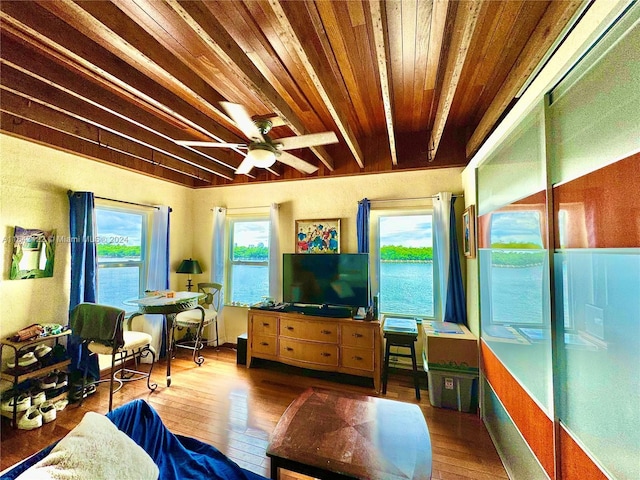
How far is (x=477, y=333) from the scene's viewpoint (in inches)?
94.4

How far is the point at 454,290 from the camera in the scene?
9.36 ft

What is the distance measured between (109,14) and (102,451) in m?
1.97

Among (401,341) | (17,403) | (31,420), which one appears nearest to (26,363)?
(17,403)

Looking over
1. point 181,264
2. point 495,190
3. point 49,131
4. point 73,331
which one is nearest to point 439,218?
point 495,190

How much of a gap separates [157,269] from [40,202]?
1421 mm

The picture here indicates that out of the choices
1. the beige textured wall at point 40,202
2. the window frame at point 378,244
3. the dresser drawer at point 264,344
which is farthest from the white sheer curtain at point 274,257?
the beige textured wall at point 40,202

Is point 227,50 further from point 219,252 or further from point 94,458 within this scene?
point 219,252

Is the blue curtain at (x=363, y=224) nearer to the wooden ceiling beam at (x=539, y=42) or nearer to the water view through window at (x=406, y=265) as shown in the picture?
the water view through window at (x=406, y=265)

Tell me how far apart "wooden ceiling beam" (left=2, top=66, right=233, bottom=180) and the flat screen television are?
1.95m

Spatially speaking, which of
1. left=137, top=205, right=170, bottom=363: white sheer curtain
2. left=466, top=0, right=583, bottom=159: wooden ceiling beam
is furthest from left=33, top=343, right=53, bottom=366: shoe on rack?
left=466, top=0, right=583, bottom=159: wooden ceiling beam

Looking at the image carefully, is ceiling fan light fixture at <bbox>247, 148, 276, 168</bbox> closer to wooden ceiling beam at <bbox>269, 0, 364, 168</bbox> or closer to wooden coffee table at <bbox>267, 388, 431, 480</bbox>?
wooden ceiling beam at <bbox>269, 0, 364, 168</bbox>

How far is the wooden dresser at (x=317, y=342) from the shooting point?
2.79m

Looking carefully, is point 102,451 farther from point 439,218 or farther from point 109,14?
point 439,218

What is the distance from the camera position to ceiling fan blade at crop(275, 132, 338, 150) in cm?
197
